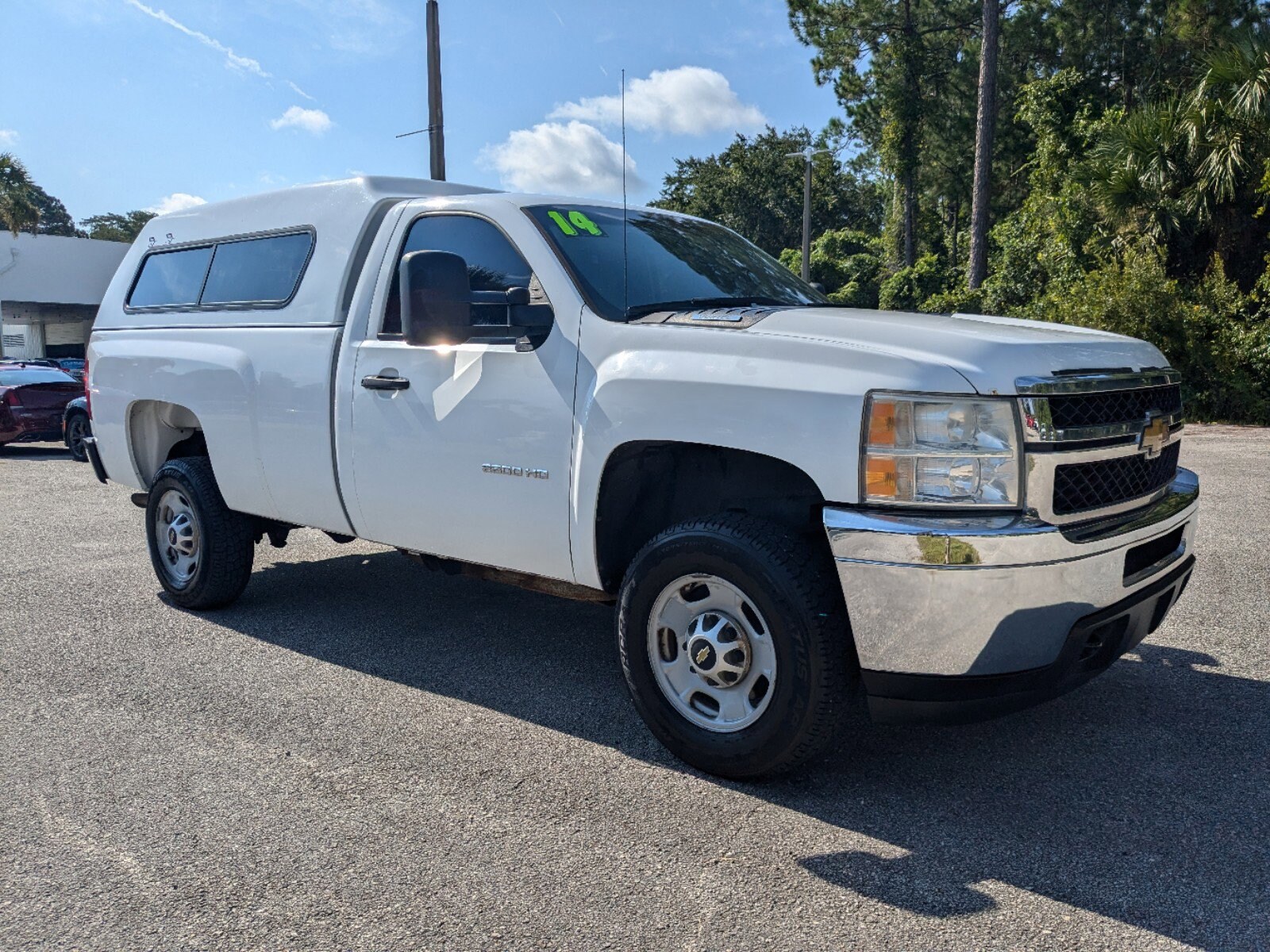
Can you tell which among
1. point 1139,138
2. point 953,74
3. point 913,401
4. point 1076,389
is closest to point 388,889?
point 913,401

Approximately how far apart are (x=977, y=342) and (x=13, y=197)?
2099 inches

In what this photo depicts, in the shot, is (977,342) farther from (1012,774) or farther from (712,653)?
(1012,774)

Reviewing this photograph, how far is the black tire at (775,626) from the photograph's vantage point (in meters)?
3.24

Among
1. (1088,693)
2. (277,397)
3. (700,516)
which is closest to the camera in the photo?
(700,516)

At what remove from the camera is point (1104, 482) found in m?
3.33

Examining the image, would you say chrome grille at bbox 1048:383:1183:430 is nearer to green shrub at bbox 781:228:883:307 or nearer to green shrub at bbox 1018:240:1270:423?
green shrub at bbox 1018:240:1270:423

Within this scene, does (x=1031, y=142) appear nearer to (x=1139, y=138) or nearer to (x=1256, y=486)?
(x=1139, y=138)

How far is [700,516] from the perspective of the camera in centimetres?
358

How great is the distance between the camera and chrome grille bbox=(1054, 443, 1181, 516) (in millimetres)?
3162

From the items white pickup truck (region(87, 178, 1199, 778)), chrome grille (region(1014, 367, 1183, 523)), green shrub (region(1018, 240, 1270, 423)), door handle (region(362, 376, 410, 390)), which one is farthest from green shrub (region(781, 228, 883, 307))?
chrome grille (region(1014, 367, 1183, 523))

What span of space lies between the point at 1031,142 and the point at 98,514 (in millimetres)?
35182

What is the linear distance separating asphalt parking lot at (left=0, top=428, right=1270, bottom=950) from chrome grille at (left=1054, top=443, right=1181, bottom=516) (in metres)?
0.97

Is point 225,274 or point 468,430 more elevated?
point 225,274

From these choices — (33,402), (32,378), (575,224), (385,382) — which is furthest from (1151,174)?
(32,378)
